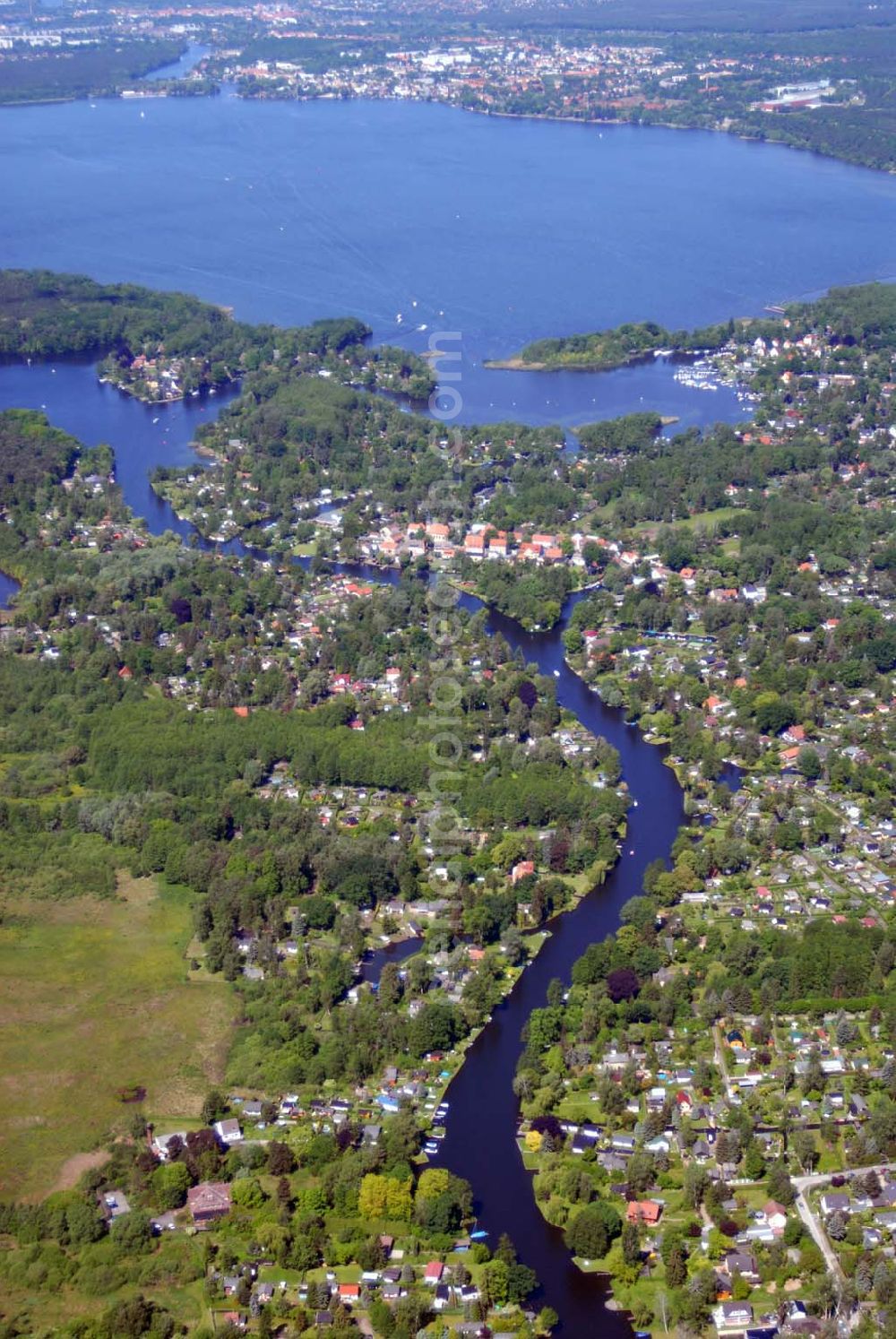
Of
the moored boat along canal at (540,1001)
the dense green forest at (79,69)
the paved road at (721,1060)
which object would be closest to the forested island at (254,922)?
the moored boat along canal at (540,1001)

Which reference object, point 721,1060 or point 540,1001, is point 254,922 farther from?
point 721,1060

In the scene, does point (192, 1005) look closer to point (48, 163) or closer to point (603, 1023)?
point (603, 1023)

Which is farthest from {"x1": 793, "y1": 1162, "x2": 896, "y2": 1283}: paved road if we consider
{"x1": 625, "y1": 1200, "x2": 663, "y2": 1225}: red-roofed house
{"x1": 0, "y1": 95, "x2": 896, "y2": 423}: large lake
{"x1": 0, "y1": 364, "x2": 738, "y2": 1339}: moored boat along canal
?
{"x1": 0, "y1": 95, "x2": 896, "y2": 423}: large lake

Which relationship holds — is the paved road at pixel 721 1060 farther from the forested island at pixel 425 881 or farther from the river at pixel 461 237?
the river at pixel 461 237

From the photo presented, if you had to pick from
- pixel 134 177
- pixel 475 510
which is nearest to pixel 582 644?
pixel 475 510

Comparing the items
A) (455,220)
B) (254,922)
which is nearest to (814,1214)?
(254,922)

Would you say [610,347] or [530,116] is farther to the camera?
[530,116]
